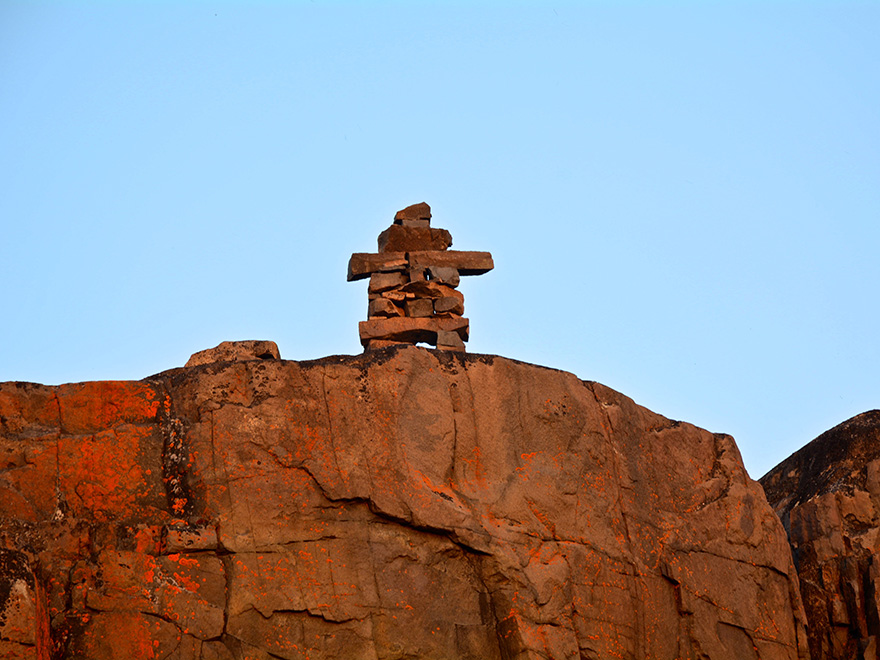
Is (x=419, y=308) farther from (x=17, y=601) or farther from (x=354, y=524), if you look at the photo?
(x=17, y=601)

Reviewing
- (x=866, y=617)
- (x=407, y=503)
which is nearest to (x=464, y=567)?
(x=407, y=503)

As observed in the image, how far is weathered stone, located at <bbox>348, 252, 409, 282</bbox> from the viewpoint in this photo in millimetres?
14086

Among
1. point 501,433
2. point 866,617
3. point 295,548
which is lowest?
point 866,617

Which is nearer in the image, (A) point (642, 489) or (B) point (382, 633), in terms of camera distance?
(B) point (382, 633)

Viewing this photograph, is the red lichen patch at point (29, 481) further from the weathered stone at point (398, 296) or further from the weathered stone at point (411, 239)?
the weathered stone at point (411, 239)

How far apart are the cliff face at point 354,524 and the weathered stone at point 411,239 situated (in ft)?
14.8

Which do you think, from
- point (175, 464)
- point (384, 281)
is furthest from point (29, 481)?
point (384, 281)

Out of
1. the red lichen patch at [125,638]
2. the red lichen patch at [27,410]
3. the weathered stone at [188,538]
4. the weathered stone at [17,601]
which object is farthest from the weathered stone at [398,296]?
the weathered stone at [17,601]

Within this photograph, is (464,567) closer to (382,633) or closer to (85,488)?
(382,633)

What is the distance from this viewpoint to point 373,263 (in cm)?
1409

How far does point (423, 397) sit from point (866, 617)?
438 centimetres

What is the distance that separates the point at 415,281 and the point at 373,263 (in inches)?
20.2

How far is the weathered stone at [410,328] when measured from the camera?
1355 centimetres

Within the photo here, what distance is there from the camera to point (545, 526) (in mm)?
9555
